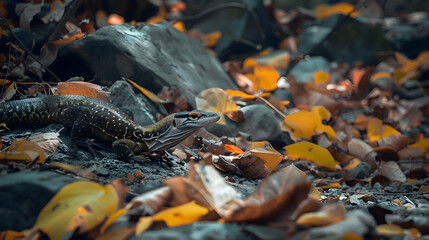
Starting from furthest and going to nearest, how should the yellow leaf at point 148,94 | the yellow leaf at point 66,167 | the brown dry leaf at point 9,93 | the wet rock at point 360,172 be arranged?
the wet rock at point 360,172, the yellow leaf at point 148,94, the brown dry leaf at point 9,93, the yellow leaf at point 66,167

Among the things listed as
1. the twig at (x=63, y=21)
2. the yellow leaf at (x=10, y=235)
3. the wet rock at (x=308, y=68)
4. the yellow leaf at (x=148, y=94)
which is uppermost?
the twig at (x=63, y=21)

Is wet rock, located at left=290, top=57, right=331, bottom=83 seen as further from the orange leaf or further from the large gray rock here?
the orange leaf

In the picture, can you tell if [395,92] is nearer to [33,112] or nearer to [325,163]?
[325,163]

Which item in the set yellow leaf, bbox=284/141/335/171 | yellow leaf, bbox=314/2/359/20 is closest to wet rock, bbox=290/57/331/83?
yellow leaf, bbox=314/2/359/20

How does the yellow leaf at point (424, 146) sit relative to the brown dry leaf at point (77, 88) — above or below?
below

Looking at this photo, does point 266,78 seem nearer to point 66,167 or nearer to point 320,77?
point 320,77

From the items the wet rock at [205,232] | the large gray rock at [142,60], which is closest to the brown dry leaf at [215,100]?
the large gray rock at [142,60]

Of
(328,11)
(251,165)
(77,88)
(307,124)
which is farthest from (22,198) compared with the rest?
(328,11)

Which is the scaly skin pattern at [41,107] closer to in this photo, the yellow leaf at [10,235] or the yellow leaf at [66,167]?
the yellow leaf at [66,167]
